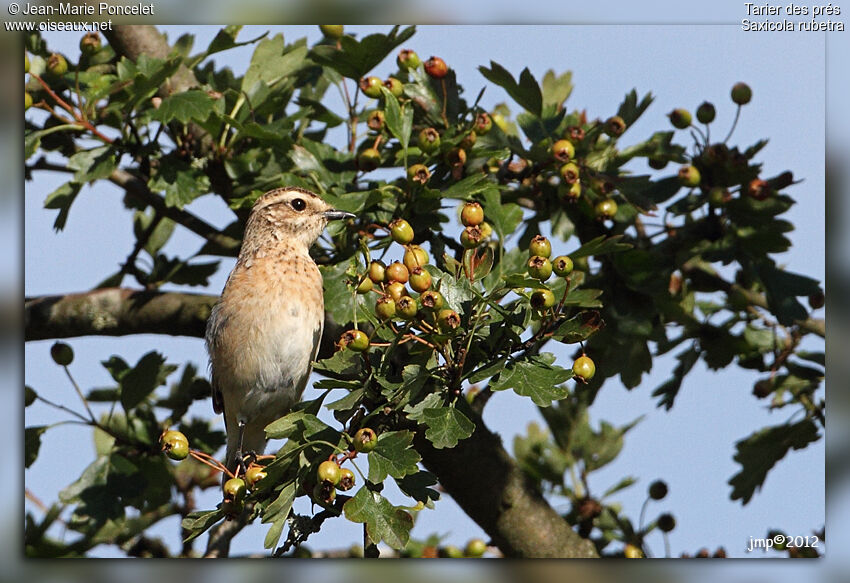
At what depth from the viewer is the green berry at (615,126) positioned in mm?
5441

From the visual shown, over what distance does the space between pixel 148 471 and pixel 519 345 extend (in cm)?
301

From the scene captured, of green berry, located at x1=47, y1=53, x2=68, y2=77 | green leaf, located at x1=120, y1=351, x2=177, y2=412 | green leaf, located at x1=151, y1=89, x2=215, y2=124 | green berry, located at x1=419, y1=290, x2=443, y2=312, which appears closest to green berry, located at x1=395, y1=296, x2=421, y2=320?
green berry, located at x1=419, y1=290, x2=443, y2=312

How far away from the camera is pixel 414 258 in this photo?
13.5ft

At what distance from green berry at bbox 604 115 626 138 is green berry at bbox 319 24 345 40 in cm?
163

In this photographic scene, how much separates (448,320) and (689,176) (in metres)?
2.49

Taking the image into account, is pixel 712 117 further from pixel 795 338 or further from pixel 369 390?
pixel 369 390

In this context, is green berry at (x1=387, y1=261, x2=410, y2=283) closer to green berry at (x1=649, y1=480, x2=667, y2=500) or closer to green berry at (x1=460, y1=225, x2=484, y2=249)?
green berry at (x1=460, y1=225, x2=484, y2=249)

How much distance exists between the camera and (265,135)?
5.40 meters

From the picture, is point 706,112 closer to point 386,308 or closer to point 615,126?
point 615,126

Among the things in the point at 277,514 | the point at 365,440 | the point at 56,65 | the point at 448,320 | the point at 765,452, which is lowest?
the point at 277,514

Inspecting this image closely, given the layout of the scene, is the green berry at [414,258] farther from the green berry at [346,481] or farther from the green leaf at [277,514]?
the green leaf at [277,514]

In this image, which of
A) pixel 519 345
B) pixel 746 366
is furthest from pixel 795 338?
pixel 519 345

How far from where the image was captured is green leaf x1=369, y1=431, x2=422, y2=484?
393 cm

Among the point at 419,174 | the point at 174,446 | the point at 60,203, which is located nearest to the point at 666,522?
the point at 419,174
